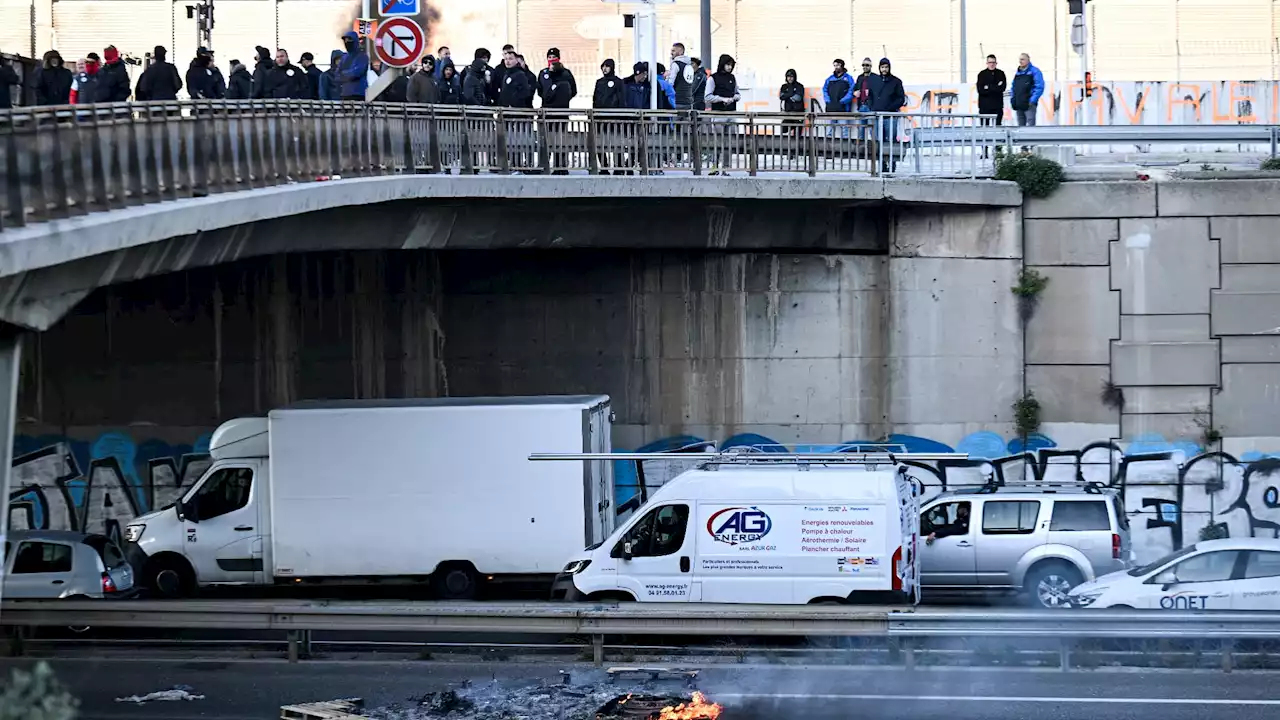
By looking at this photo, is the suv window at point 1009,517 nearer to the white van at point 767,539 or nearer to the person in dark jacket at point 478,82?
the white van at point 767,539

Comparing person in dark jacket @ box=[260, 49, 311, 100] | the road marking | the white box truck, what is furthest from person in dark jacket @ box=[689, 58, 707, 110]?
the road marking

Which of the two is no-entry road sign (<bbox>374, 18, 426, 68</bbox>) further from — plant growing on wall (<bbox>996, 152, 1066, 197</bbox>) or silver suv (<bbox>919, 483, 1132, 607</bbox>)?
plant growing on wall (<bbox>996, 152, 1066, 197</bbox>)

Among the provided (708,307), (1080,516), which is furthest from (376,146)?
(1080,516)

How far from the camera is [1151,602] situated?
1587 cm

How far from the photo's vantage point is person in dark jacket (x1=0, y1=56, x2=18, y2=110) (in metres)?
15.9

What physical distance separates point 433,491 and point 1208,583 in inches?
351

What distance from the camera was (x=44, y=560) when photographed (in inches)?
720

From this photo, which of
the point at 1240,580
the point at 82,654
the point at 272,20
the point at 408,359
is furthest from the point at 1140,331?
the point at 272,20

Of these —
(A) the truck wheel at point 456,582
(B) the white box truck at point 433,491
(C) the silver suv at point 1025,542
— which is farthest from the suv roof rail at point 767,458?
(A) the truck wheel at point 456,582

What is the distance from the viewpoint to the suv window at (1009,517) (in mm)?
18609

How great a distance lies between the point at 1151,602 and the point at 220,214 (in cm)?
979

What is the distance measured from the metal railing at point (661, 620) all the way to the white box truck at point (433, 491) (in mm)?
4215

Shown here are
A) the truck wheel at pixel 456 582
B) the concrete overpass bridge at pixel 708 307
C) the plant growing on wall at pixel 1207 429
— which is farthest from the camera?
the plant growing on wall at pixel 1207 429

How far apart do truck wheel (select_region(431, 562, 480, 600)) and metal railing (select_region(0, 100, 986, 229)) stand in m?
4.88
